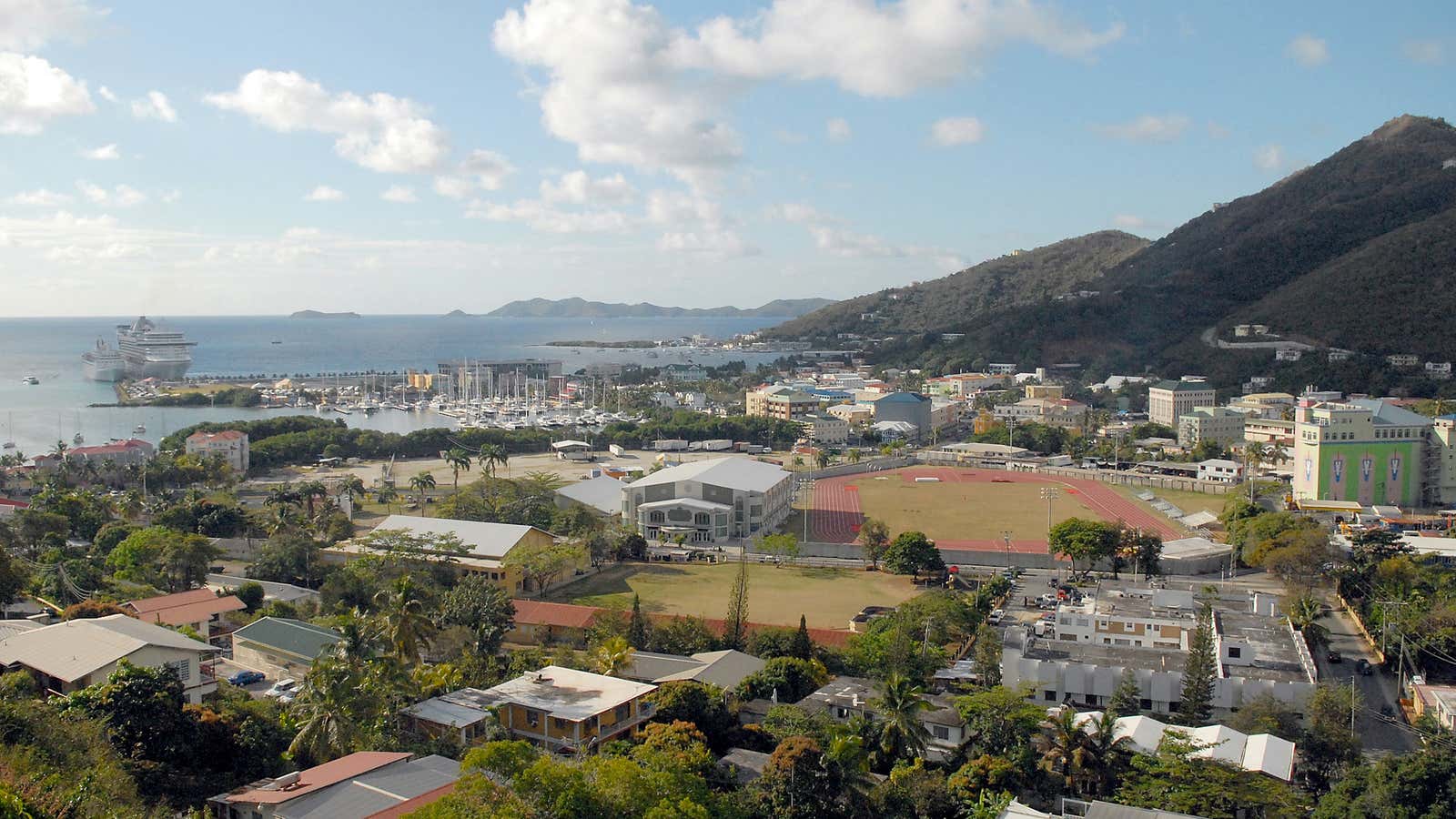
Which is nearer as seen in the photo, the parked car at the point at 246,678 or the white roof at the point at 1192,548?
the parked car at the point at 246,678

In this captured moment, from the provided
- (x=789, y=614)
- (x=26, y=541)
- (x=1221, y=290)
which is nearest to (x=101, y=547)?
(x=26, y=541)

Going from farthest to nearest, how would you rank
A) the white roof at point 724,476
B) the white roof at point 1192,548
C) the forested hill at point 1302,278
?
the forested hill at point 1302,278 → the white roof at point 724,476 → the white roof at point 1192,548

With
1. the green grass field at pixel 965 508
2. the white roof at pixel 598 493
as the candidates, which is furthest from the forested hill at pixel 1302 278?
the white roof at pixel 598 493

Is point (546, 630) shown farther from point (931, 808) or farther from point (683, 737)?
point (931, 808)

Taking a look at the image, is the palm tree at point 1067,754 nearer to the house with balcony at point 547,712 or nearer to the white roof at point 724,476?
the house with balcony at point 547,712

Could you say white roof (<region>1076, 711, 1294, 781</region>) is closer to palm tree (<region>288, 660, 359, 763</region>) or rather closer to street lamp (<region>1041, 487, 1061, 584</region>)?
palm tree (<region>288, 660, 359, 763</region>)

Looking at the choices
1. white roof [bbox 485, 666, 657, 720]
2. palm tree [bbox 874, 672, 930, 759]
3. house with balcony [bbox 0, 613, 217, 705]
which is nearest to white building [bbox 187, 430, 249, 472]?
house with balcony [bbox 0, 613, 217, 705]
